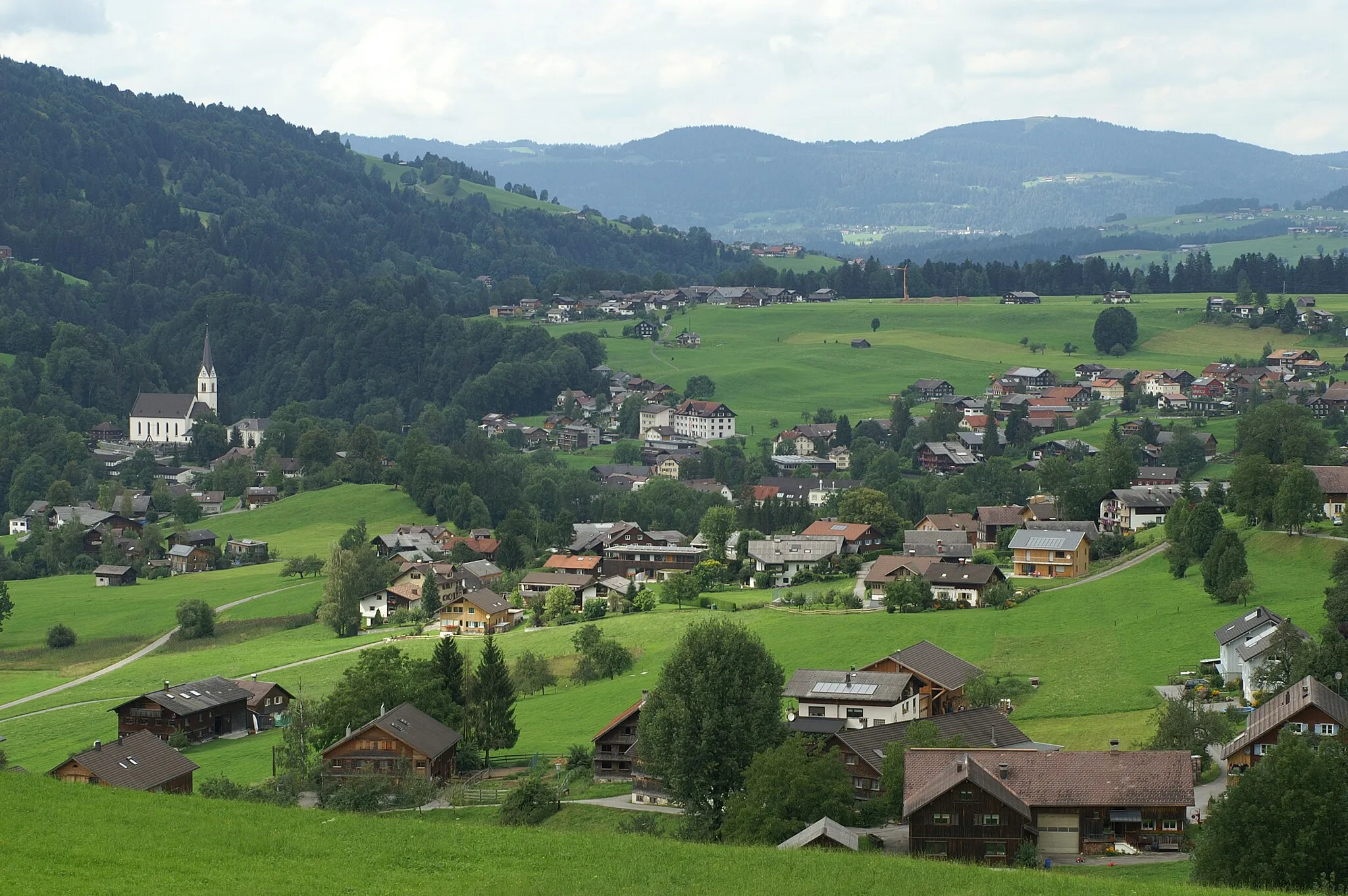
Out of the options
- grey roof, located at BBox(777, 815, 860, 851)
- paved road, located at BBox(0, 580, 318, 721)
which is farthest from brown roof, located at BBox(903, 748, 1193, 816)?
paved road, located at BBox(0, 580, 318, 721)

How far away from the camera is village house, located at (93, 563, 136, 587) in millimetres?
83375

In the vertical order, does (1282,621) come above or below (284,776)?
above

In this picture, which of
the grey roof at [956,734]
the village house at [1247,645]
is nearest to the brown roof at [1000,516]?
the village house at [1247,645]

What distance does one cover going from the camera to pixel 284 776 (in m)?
39.7

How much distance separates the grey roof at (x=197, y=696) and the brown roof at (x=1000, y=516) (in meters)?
36.4

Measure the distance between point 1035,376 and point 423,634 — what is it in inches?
2867

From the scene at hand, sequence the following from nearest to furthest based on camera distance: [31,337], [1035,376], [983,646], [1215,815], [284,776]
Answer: [1215,815]
[284,776]
[983,646]
[1035,376]
[31,337]

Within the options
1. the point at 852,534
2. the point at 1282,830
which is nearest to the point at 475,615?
the point at 852,534

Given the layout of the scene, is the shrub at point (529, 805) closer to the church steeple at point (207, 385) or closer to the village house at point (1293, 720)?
the village house at point (1293, 720)

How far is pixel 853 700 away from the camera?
41875 millimetres

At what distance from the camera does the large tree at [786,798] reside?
102 feet

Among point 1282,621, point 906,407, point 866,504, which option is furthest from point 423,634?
point 906,407

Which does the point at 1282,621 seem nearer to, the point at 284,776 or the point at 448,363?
the point at 284,776

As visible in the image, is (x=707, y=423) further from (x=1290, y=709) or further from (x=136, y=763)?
(x=1290, y=709)
